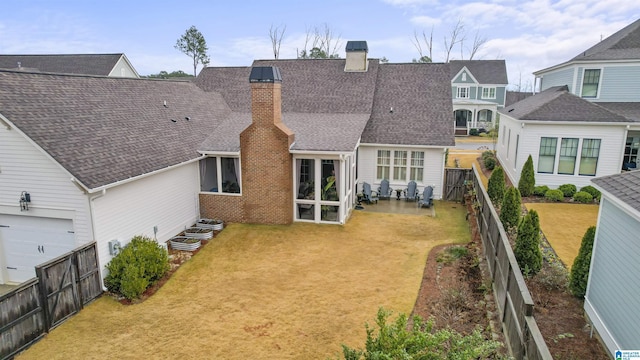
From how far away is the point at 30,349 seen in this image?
25.1ft

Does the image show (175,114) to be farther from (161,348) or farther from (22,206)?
(161,348)

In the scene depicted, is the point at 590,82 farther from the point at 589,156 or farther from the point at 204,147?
the point at 204,147

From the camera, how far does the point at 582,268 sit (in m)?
8.73

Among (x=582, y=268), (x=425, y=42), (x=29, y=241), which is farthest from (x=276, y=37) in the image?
(x=582, y=268)

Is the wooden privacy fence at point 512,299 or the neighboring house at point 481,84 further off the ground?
the neighboring house at point 481,84

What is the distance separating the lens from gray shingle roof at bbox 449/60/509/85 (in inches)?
1871

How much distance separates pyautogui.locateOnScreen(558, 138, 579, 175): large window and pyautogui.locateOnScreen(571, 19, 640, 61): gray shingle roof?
6014 millimetres

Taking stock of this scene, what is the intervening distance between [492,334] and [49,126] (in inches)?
443

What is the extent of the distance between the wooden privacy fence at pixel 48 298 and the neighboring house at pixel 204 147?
669 millimetres

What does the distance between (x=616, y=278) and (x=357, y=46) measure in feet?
57.3

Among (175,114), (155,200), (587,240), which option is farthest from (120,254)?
(587,240)

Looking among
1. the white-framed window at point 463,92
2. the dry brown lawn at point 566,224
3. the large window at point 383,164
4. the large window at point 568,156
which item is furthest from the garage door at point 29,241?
the white-framed window at point 463,92

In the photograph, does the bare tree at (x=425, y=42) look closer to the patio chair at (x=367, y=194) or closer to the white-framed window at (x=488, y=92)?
the white-framed window at (x=488, y=92)

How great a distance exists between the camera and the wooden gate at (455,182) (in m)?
18.6
